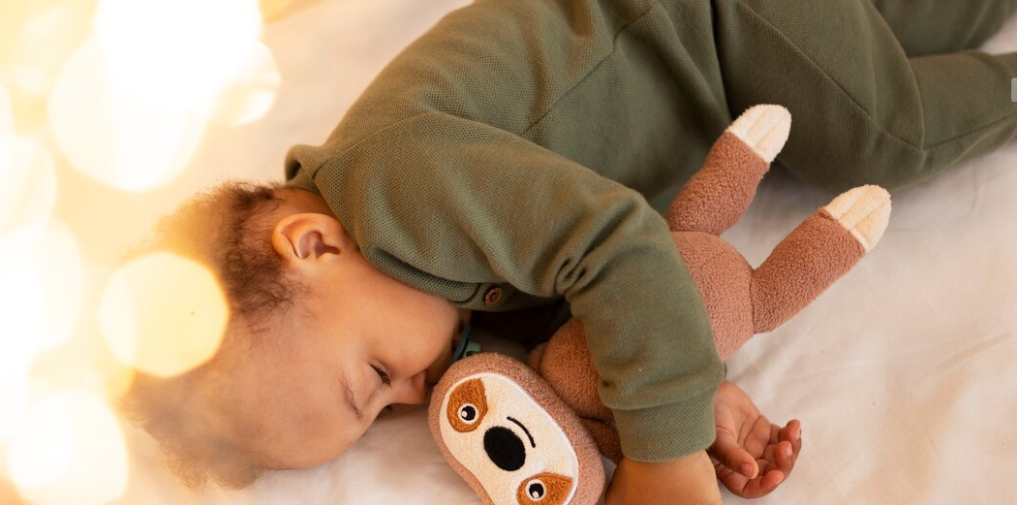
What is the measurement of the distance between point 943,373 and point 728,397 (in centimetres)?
27

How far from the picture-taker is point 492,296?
3.15 feet

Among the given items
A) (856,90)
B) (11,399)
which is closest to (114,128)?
(11,399)

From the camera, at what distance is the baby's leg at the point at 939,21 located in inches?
47.3

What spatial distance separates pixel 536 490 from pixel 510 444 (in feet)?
0.18

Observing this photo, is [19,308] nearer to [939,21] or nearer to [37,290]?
[37,290]

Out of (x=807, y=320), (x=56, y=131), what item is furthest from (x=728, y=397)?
(x=56, y=131)

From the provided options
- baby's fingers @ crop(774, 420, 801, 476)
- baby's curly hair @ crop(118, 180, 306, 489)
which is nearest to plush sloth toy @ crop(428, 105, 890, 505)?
baby's fingers @ crop(774, 420, 801, 476)

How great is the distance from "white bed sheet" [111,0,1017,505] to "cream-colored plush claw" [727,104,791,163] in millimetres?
195

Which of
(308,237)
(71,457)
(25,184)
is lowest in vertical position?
(71,457)

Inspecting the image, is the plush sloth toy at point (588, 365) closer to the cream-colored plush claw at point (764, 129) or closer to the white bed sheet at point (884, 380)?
the cream-colored plush claw at point (764, 129)

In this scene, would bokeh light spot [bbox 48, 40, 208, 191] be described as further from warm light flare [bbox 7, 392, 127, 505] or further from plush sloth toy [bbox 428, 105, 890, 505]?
plush sloth toy [bbox 428, 105, 890, 505]

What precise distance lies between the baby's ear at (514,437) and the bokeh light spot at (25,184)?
0.72 metres

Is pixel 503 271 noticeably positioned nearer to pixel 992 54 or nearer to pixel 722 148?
pixel 722 148

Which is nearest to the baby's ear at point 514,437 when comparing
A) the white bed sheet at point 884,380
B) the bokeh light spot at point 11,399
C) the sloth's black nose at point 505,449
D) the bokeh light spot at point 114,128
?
the sloth's black nose at point 505,449
